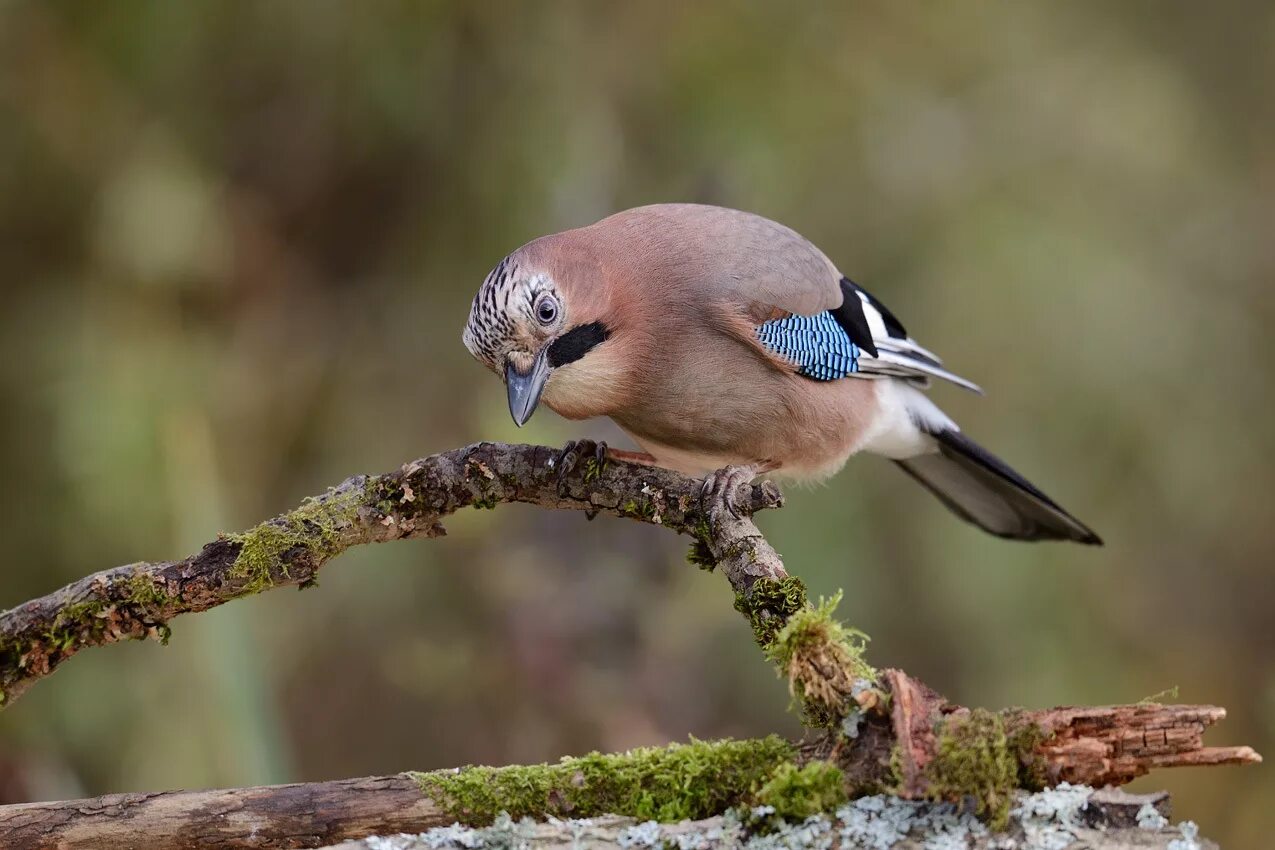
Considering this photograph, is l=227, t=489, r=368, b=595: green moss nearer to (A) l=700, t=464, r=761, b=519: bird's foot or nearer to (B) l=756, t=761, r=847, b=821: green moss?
(A) l=700, t=464, r=761, b=519: bird's foot

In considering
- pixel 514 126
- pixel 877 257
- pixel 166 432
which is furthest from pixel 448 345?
pixel 877 257

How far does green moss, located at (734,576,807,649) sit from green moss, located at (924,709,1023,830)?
0.40 metres

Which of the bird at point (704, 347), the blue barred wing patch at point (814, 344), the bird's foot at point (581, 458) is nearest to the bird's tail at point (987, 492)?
the bird at point (704, 347)

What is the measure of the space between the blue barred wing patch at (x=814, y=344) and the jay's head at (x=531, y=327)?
21.0 inches

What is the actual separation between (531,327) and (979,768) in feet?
5.20

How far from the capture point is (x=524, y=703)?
457 cm

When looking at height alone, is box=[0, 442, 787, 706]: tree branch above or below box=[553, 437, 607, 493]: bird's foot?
below

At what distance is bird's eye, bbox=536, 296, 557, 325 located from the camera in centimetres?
296

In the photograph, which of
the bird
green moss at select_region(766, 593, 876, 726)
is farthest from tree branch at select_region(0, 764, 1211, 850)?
the bird

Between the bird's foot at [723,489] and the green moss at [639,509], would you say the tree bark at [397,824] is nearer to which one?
the bird's foot at [723,489]

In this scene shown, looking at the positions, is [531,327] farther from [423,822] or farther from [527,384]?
[423,822]

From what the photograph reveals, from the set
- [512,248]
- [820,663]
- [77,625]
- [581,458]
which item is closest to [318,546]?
[77,625]

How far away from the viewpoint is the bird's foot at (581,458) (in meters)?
2.70

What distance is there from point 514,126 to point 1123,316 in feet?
8.07
